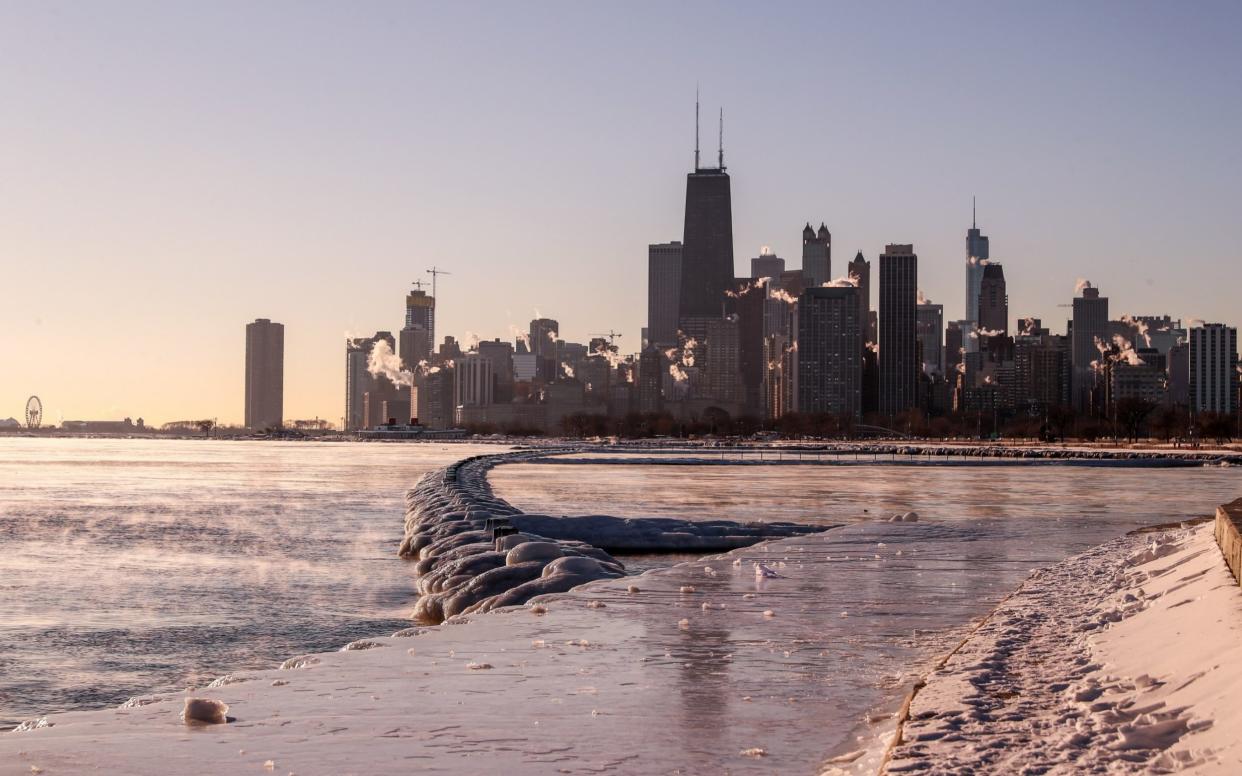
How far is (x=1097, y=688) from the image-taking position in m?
8.98

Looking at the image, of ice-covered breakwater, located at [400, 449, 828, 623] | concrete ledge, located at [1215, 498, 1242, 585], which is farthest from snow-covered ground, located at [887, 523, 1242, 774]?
ice-covered breakwater, located at [400, 449, 828, 623]

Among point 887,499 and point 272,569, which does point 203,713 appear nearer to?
point 272,569

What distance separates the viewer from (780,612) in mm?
14516

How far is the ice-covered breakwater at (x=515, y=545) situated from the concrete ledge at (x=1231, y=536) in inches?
332

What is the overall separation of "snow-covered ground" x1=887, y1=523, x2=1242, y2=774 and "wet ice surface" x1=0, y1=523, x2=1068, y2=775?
0.65 meters

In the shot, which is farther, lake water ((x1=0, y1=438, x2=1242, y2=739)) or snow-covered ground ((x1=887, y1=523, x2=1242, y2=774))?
lake water ((x1=0, y1=438, x2=1242, y2=739))

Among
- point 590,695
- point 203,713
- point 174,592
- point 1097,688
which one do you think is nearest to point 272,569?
point 174,592

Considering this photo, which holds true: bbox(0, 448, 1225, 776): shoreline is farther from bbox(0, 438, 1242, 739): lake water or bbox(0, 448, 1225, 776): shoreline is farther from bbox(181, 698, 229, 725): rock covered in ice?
bbox(0, 438, 1242, 739): lake water

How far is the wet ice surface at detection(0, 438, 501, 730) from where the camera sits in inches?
598

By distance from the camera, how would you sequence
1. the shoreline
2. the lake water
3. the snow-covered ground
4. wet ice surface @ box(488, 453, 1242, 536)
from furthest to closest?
wet ice surface @ box(488, 453, 1242, 536), the lake water, the shoreline, the snow-covered ground

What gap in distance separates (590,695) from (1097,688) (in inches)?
146

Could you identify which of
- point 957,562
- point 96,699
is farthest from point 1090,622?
point 96,699

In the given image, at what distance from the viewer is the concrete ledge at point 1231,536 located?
1068 centimetres

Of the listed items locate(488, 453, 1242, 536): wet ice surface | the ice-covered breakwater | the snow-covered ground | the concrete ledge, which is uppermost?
the concrete ledge
